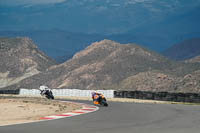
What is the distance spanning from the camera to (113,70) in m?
87.2

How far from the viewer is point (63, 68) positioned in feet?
322

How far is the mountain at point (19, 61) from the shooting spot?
102m

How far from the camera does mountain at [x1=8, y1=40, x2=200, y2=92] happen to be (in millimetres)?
73050

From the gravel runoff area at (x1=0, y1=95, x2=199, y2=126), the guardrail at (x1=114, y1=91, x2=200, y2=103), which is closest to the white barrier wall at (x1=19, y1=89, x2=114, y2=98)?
the guardrail at (x1=114, y1=91, x2=200, y2=103)

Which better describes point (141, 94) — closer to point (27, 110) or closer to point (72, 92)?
point (72, 92)

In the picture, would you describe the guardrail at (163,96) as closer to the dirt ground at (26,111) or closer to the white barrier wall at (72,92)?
the white barrier wall at (72,92)

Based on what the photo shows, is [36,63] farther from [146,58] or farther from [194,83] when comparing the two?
[194,83]

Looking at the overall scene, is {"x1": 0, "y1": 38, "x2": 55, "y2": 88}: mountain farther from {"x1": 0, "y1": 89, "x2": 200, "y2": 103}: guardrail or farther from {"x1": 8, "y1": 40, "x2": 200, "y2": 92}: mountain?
{"x1": 0, "y1": 89, "x2": 200, "y2": 103}: guardrail

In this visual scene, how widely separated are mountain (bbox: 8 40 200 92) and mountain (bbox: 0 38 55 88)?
782 centimetres

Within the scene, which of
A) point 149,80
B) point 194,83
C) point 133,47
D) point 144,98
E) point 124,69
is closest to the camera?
point 144,98

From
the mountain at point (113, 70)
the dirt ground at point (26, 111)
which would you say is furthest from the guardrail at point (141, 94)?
the mountain at point (113, 70)

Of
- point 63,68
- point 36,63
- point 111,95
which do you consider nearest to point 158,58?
point 63,68

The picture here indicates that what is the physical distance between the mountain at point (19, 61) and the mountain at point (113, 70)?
782cm

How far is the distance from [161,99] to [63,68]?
6444cm
